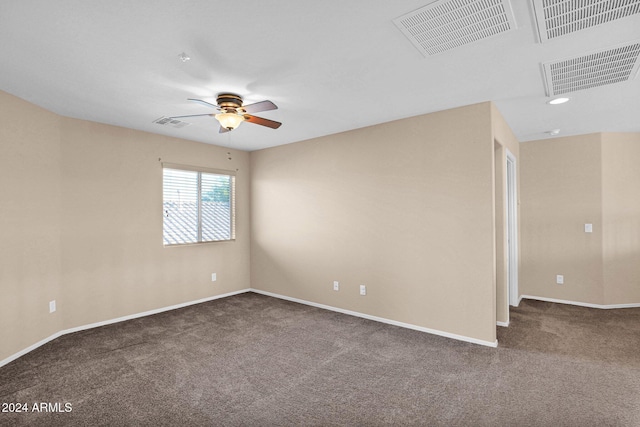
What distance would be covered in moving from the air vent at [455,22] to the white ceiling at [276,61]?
61 millimetres

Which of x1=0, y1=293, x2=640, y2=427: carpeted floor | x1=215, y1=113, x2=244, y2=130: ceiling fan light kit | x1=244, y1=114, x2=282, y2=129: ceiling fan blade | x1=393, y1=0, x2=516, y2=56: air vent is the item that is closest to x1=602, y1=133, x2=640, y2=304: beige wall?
x1=0, y1=293, x2=640, y2=427: carpeted floor

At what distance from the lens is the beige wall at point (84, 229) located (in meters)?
3.10

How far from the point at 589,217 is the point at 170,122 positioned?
6.06m

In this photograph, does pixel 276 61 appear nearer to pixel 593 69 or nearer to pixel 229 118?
pixel 229 118

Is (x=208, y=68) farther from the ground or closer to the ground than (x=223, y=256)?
farther from the ground

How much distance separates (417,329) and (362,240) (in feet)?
4.17

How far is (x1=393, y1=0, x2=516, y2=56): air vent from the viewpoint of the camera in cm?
178

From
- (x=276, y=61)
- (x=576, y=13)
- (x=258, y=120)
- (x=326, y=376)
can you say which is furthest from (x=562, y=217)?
(x=276, y=61)

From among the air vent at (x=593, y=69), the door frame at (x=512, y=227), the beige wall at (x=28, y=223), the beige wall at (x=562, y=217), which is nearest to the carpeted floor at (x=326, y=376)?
the beige wall at (x=28, y=223)

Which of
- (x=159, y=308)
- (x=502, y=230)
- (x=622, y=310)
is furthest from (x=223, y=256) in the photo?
(x=622, y=310)

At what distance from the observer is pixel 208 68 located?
2477 millimetres

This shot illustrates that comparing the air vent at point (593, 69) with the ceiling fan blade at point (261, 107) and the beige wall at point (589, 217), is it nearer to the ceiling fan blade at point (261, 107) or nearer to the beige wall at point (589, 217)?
the ceiling fan blade at point (261, 107)

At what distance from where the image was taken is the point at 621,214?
463 centimetres

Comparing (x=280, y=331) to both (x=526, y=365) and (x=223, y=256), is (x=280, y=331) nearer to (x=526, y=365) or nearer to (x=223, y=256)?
(x=223, y=256)
